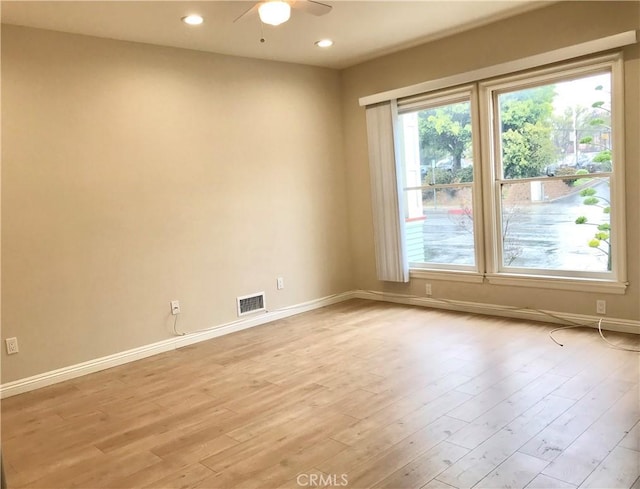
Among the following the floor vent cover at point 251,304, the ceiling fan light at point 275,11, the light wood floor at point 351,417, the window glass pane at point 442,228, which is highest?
the ceiling fan light at point 275,11

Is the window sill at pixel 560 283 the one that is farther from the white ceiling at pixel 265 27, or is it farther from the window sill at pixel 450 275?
the white ceiling at pixel 265 27

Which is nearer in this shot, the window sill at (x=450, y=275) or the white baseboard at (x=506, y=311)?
the white baseboard at (x=506, y=311)

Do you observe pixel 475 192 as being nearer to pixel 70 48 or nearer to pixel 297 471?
pixel 297 471

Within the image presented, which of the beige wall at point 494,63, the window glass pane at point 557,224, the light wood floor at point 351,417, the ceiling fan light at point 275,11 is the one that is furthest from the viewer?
the window glass pane at point 557,224

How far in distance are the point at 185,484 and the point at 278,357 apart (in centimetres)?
177

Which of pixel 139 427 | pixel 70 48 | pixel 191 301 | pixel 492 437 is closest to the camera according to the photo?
pixel 492 437

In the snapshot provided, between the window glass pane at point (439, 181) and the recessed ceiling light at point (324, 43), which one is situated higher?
the recessed ceiling light at point (324, 43)

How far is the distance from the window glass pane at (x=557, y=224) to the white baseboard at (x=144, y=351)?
2167 millimetres

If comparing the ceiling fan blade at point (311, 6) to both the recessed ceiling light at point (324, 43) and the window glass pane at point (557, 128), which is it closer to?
the recessed ceiling light at point (324, 43)

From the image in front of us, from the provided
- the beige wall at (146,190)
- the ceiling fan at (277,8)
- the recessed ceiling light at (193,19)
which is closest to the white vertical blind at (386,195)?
the beige wall at (146,190)

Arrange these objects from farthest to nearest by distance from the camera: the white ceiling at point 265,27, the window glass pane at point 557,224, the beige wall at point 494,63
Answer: the window glass pane at point 557,224 → the beige wall at point 494,63 → the white ceiling at point 265,27

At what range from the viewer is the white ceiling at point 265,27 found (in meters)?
3.59

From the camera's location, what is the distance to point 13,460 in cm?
271

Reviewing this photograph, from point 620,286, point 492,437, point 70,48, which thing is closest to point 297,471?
point 492,437
